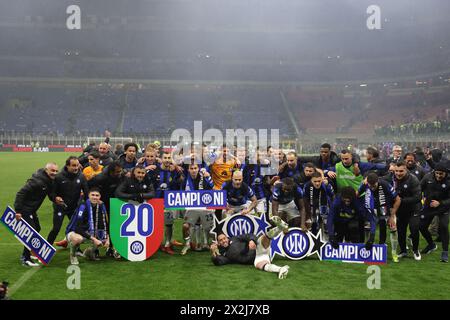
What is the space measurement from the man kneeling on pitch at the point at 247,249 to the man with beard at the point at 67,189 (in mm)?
2766

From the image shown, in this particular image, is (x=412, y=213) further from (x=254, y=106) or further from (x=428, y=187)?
(x=254, y=106)

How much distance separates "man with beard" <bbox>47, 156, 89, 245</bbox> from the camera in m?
8.63

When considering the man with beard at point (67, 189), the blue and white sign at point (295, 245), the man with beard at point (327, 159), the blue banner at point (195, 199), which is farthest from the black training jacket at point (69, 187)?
the man with beard at point (327, 159)

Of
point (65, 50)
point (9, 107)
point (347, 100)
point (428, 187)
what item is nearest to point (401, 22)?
point (347, 100)

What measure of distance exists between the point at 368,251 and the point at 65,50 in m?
74.3

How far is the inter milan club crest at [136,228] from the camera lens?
27.0ft

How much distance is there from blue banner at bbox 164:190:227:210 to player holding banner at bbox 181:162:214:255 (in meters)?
0.48

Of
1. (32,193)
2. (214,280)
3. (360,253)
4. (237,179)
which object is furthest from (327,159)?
(32,193)

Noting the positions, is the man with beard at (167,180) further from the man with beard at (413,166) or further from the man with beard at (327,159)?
the man with beard at (413,166)

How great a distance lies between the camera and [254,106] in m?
69.9

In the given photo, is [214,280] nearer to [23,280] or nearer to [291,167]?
[23,280]

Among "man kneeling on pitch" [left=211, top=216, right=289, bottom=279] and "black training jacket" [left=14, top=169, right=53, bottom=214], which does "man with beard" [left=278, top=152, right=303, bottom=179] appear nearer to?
"man kneeling on pitch" [left=211, top=216, right=289, bottom=279]

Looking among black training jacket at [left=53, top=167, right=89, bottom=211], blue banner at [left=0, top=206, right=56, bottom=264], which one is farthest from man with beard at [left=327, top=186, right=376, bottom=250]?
blue banner at [left=0, top=206, right=56, bottom=264]

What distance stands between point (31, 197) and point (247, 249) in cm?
402
